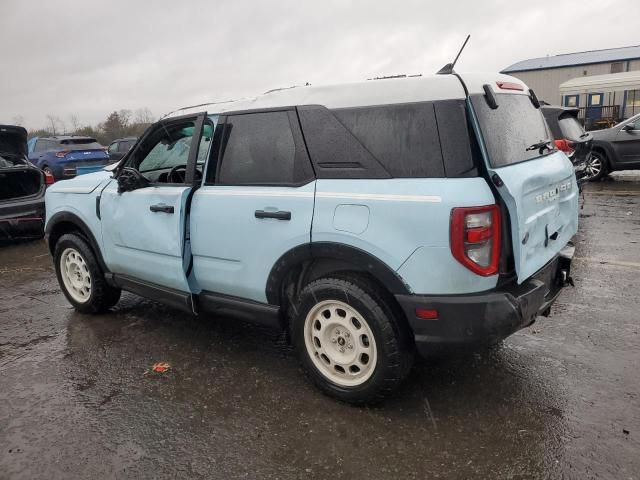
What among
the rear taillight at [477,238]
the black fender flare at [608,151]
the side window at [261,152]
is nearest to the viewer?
the rear taillight at [477,238]

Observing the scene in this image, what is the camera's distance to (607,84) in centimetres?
2489

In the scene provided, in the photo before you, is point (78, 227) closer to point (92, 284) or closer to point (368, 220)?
point (92, 284)

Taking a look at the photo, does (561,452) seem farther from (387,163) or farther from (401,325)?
(387,163)

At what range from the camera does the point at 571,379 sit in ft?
10.4

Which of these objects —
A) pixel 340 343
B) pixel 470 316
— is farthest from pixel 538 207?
pixel 340 343

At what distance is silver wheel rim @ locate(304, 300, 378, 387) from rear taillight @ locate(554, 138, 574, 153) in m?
6.06

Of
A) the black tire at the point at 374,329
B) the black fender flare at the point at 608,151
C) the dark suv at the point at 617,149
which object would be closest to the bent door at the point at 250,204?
the black tire at the point at 374,329

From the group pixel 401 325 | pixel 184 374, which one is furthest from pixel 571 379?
pixel 184 374

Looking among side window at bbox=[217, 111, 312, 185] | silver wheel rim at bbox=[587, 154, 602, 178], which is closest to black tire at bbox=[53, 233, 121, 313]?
side window at bbox=[217, 111, 312, 185]

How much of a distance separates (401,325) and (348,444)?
2.29ft

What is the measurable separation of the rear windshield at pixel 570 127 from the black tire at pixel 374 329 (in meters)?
6.87

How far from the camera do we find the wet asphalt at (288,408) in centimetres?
251

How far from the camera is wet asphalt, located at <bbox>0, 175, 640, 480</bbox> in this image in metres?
2.51

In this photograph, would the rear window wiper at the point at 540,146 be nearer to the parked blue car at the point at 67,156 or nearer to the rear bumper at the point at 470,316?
the rear bumper at the point at 470,316
